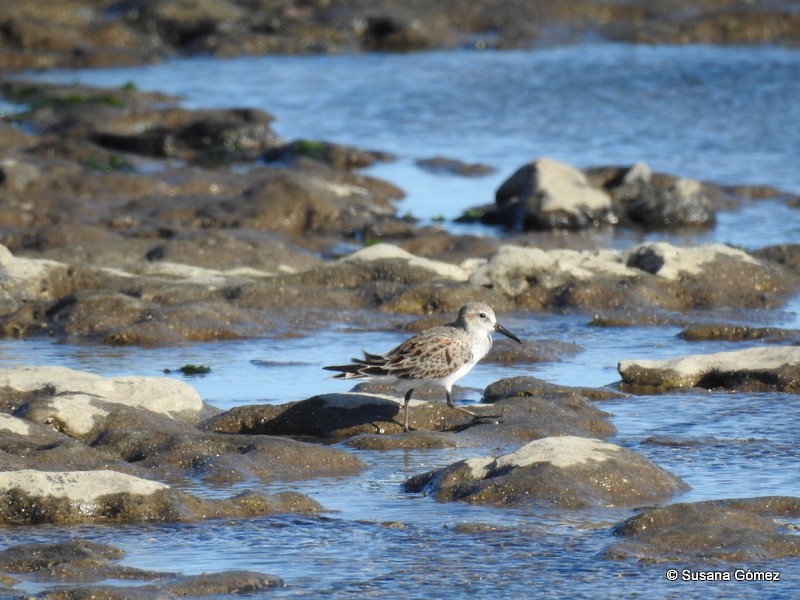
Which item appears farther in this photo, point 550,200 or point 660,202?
point 660,202

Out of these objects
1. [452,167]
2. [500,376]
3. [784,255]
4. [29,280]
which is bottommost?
[500,376]

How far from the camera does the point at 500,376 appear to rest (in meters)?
12.8

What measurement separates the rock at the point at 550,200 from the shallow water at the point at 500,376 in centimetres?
49

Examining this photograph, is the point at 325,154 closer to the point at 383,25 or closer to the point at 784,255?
the point at 784,255

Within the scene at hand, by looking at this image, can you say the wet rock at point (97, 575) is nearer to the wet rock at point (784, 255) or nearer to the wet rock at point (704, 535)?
the wet rock at point (704, 535)

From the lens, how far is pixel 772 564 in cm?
762

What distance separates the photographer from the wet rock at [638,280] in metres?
15.6

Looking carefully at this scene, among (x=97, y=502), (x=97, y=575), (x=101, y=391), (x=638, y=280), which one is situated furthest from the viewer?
(x=638, y=280)

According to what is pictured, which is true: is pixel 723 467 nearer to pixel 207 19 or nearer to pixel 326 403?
pixel 326 403

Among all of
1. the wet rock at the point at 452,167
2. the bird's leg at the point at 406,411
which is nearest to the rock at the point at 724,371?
the bird's leg at the point at 406,411

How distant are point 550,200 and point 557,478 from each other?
506 inches

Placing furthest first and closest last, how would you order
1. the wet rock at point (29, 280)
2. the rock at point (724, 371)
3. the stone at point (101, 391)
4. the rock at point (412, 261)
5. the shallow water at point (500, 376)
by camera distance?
the rock at point (412, 261), the wet rock at point (29, 280), the rock at point (724, 371), the stone at point (101, 391), the shallow water at point (500, 376)

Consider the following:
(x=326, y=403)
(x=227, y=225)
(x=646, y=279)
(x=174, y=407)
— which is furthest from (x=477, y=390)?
(x=227, y=225)

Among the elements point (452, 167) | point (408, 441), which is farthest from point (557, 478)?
point (452, 167)
